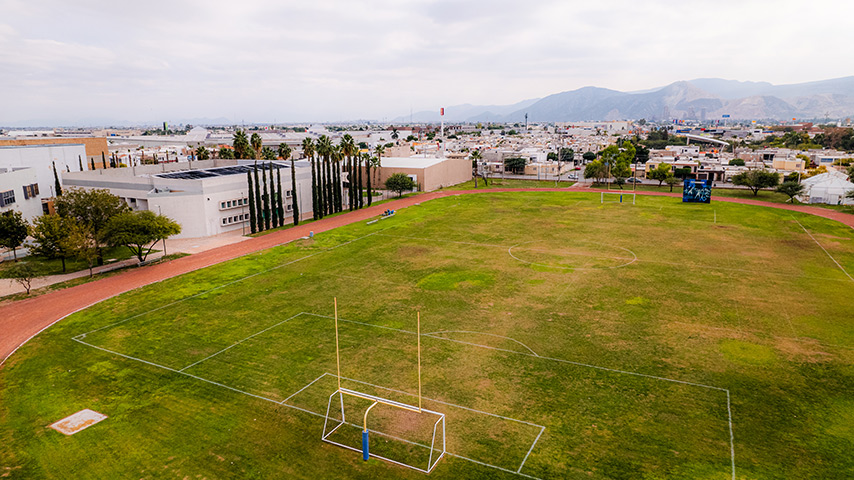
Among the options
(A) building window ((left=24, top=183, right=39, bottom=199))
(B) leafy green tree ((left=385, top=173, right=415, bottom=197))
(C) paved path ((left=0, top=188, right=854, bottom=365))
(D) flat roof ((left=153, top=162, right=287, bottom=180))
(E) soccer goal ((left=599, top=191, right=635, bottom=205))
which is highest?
(D) flat roof ((left=153, top=162, right=287, bottom=180))

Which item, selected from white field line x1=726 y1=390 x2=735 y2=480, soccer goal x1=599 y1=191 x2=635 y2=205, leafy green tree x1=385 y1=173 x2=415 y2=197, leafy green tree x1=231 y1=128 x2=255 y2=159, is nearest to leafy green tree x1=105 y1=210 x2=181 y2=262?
leafy green tree x1=231 y1=128 x2=255 y2=159

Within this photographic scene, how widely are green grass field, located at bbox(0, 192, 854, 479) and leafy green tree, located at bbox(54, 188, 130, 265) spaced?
7484mm

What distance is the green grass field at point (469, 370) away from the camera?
14789 mm

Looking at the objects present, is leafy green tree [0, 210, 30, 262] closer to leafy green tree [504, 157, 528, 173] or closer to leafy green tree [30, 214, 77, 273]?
leafy green tree [30, 214, 77, 273]

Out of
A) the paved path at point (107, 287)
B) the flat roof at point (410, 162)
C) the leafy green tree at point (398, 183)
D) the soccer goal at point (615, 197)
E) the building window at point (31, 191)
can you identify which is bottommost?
the paved path at point (107, 287)

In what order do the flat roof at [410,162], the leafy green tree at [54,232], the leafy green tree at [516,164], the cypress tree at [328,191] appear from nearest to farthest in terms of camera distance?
the leafy green tree at [54,232]
the cypress tree at [328,191]
the flat roof at [410,162]
the leafy green tree at [516,164]

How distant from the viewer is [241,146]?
7000cm

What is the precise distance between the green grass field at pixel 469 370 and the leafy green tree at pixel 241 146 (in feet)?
126

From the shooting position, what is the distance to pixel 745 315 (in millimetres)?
25531

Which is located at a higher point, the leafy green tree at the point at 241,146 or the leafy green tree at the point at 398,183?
the leafy green tree at the point at 241,146

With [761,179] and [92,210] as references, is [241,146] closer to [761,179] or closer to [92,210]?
[92,210]

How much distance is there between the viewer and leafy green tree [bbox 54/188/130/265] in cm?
3403

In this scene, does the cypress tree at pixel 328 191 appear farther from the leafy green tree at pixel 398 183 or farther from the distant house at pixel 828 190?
the distant house at pixel 828 190

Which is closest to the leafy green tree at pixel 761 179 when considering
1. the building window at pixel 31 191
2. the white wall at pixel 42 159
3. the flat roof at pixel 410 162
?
the flat roof at pixel 410 162
